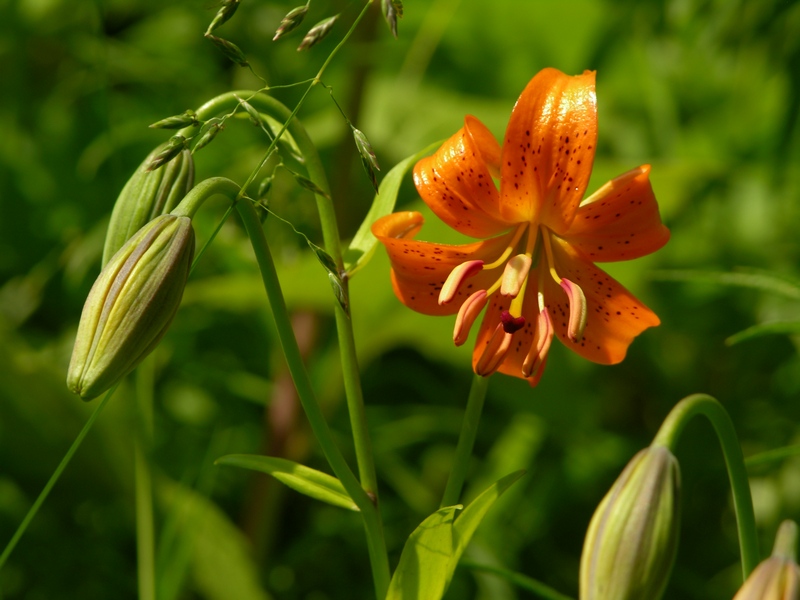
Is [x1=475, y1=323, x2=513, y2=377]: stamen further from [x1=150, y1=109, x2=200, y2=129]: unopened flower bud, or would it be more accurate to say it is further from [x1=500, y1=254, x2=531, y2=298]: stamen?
[x1=150, y1=109, x2=200, y2=129]: unopened flower bud

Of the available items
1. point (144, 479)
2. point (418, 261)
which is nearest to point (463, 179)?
point (418, 261)

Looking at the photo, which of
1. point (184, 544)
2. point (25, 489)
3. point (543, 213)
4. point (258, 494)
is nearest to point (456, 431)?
point (258, 494)

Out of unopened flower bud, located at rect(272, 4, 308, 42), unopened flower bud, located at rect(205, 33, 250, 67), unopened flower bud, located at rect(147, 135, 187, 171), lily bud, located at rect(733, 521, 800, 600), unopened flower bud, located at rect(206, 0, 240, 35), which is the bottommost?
lily bud, located at rect(733, 521, 800, 600)

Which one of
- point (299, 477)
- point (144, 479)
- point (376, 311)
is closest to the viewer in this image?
point (299, 477)

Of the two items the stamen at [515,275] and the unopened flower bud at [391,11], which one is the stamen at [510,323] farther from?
the unopened flower bud at [391,11]

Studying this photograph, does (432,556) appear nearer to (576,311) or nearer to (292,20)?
(576,311)

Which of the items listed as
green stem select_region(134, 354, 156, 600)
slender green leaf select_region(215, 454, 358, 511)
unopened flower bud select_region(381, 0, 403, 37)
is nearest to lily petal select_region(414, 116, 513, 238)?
unopened flower bud select_region(381, 0, 403, 37)
